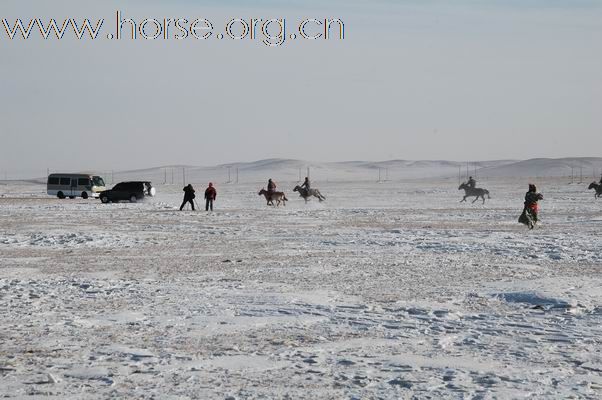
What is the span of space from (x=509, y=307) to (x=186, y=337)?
428cm

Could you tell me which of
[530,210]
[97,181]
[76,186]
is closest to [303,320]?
[530,210]

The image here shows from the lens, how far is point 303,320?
1059 centimetres

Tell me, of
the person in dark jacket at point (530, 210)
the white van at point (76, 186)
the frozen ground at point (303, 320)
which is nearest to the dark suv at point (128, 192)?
the white van at point (76, 186)

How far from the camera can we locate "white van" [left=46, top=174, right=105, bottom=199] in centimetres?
5838

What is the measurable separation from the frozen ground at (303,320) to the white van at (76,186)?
→ 123 ft

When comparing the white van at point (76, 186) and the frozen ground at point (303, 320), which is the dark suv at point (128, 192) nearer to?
the white van at point (76, 186)

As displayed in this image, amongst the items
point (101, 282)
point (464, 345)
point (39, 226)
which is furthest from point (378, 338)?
point (39, 226)

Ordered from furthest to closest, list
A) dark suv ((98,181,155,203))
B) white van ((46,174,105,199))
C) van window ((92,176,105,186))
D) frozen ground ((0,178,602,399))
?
van window ((92,176,105,186)) → white van ((46,174,105,199)) → dark suv ((98,181,155,203)) → frozen ground ((0,178,602,399))

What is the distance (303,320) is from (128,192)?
135 ft

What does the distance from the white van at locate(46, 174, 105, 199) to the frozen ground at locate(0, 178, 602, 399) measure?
37525 mm

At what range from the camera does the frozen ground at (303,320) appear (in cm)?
768

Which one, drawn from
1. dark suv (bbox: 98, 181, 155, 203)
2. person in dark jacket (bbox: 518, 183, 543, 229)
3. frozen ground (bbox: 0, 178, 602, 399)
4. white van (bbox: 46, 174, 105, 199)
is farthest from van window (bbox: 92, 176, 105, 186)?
frozen ground (bbox: 0, 178, 602, 399)

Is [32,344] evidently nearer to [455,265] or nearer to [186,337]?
[186,337]

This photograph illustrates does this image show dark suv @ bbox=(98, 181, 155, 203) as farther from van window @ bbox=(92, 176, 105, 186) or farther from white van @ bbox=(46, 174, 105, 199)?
van window @ bbox=(92, 176, 105, 186)
